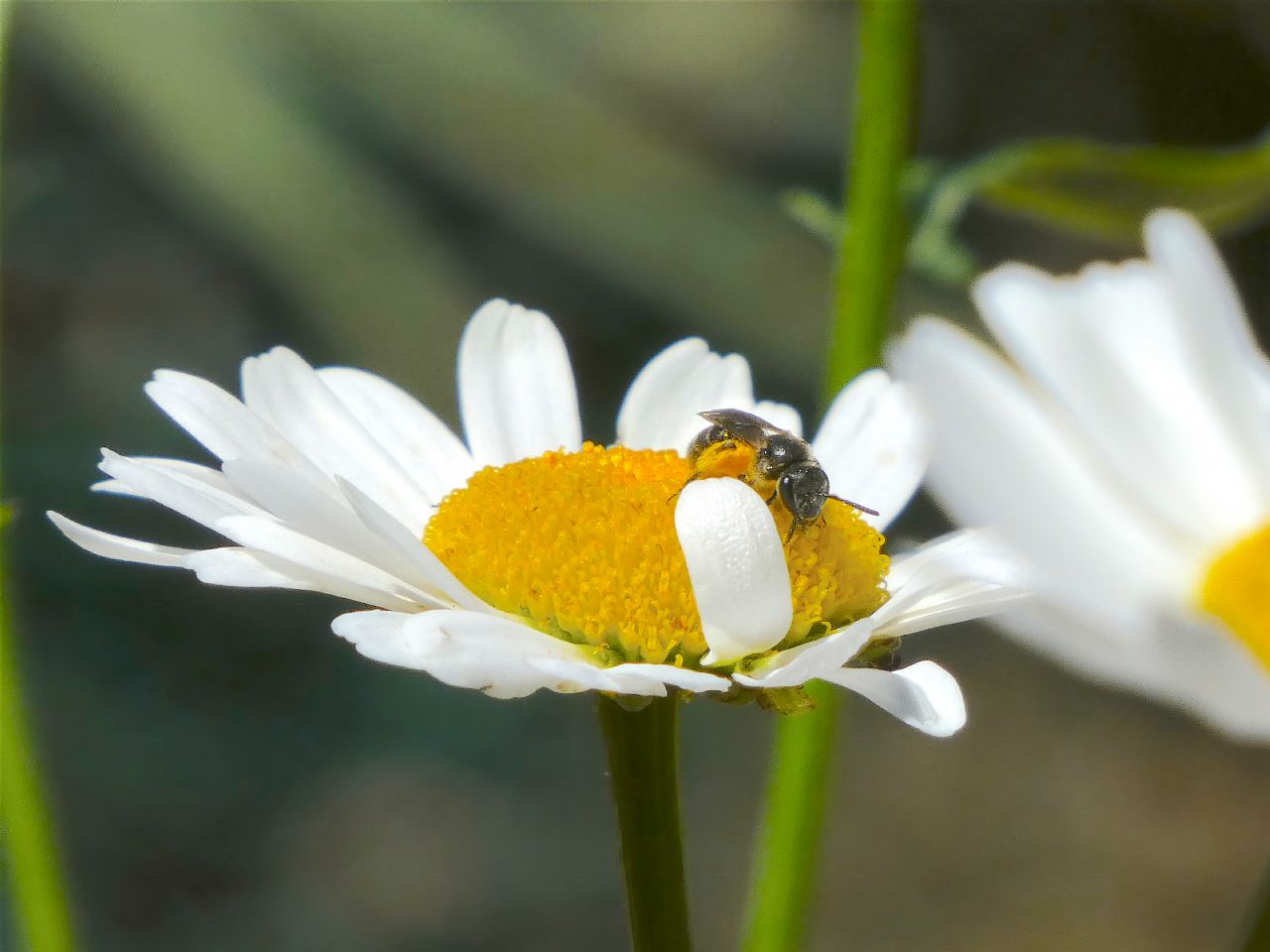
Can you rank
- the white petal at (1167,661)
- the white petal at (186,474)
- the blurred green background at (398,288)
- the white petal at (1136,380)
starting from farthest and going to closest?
the blurred green background at (398,288) < the white petal at (186,474) < the white petal at (1136,380) < the white petal at (1167,661)

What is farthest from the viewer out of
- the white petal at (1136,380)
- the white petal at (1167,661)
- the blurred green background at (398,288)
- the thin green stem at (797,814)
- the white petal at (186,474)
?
the blurred green background at (398,288)

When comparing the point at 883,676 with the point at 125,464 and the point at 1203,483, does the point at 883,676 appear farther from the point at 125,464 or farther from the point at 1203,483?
the point at 125,464

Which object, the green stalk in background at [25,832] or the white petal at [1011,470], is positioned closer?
the white petal at [1011,470]

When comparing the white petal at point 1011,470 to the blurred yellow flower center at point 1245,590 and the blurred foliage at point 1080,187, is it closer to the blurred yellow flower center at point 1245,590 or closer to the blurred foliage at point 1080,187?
the blurred yellow flower center at point 1245,590

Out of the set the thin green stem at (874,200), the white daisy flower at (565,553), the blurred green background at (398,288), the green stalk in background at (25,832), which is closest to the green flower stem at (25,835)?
the green stalk in background at (25,832)

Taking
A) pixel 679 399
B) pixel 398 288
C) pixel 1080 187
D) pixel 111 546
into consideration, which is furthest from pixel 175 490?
pixel 398 288
